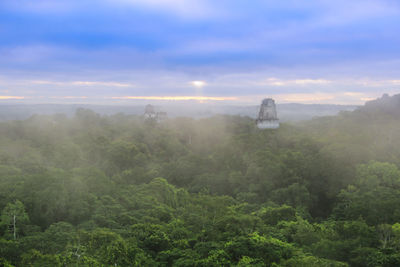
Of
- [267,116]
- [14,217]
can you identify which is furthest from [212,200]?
[267,116]

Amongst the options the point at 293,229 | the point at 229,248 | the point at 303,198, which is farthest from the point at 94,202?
the point at 303,198

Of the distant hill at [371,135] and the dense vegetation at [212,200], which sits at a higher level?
the distant hill at [371,135]

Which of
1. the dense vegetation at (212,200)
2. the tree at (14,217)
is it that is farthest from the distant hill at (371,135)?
the tree at (14,217)

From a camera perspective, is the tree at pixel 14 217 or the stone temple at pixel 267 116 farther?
the stone temple at pixel 267 116

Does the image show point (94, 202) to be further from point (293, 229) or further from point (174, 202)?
point (293, 229)

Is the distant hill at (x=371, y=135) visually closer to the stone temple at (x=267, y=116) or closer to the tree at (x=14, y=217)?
the stone temple at (x=267, y=116)

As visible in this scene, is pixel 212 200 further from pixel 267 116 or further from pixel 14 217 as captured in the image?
pixel 267 116
